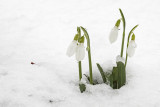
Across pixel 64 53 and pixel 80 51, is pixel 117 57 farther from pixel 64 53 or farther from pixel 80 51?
pixel 64 53

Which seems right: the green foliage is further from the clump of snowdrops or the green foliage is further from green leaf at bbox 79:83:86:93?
green leaf at bbox 79:83:86:93

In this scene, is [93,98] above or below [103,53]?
below

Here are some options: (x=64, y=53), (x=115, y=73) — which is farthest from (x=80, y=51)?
(x=64, y=53)

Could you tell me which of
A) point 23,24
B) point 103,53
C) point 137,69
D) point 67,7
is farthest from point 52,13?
point 137,69

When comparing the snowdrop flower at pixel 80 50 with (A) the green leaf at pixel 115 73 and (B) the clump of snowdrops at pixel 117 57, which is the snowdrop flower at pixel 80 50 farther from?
(A) the green leaf at pixel 115 73

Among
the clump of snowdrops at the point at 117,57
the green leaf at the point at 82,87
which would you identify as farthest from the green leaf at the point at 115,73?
the green leaf at the point at 82,87

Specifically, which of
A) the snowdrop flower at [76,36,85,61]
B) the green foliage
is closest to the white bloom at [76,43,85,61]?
the snowdrop flower at [76,36,85,61]

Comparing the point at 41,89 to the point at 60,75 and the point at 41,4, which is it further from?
the point at 41,4

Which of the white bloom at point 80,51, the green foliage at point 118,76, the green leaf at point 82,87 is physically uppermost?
the white bloom at point 80,51
